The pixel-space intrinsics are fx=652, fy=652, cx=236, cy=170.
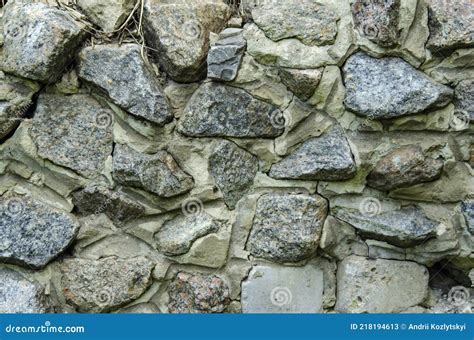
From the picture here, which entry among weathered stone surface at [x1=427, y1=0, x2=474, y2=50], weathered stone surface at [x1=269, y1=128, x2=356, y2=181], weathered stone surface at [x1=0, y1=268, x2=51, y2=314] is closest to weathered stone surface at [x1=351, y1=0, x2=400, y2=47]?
weathered stone surface at [x1=427, y1=0, x2=474, y2=50]

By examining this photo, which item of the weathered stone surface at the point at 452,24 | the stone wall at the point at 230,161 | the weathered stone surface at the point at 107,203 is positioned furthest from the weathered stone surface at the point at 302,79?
the weathered stone surface at the point at 107,203

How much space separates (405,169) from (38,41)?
1272mm

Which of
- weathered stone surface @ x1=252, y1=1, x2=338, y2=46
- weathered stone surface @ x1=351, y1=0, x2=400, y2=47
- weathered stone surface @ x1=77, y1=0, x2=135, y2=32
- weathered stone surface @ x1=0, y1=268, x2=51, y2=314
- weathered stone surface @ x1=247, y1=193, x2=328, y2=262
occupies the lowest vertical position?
weathered stone surface @ x1=0, y1=268, x2=51, y2=314

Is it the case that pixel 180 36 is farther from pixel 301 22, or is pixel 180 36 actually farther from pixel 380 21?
pixel 380 21

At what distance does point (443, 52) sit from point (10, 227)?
1552mm

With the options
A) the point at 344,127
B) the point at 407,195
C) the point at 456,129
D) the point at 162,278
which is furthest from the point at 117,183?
the point at 456,129

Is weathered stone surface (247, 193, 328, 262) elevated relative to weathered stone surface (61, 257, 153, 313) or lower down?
elevated

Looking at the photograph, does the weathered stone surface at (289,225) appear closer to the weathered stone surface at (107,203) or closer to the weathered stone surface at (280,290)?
the weathered stone surface at (280,290)

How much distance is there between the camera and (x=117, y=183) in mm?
2238

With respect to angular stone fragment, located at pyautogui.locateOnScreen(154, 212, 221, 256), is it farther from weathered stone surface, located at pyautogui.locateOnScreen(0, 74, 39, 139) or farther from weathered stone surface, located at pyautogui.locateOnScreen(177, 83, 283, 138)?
weathered stone surface, located at pyautogui.locateOnScreen(0, 74, 39, 139)

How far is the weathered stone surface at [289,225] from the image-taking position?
7.18 feet

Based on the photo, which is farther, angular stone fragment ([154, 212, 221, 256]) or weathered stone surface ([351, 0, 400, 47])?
angular stone fragment ([154, 212, 221, 256])

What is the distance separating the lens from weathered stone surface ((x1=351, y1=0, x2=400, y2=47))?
82.9 inches

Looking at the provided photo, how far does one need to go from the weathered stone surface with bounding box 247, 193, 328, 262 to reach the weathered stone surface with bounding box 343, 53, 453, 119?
0.35 metres
